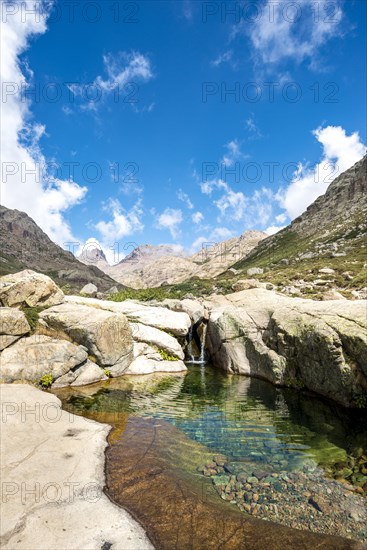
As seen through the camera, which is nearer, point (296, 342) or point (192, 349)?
point (296, 342)

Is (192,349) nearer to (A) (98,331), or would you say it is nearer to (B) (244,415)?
(A) (98,331)

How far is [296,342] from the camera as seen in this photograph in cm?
2122

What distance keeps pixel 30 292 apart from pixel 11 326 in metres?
7.83

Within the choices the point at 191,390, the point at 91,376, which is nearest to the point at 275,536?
the point at 191,390

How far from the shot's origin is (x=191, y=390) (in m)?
22.3

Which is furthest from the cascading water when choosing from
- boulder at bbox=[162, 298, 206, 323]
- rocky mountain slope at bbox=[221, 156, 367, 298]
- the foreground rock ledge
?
the foreground rock ledge

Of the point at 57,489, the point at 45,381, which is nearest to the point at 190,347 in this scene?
the point at 45,381

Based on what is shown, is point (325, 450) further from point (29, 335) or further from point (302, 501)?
point (29, 335)

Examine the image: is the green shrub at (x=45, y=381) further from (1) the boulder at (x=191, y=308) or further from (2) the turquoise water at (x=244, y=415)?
(1) the boulder at (x=191, y=308)

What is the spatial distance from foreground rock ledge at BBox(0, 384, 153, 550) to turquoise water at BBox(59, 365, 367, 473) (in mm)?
3397

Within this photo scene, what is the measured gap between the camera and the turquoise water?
12.4 metres

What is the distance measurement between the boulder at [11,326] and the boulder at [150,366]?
8.75m

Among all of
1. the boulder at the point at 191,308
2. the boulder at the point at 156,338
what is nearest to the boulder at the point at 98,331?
the boulder at the point at 156,338

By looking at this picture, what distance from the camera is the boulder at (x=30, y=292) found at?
92.9ft
